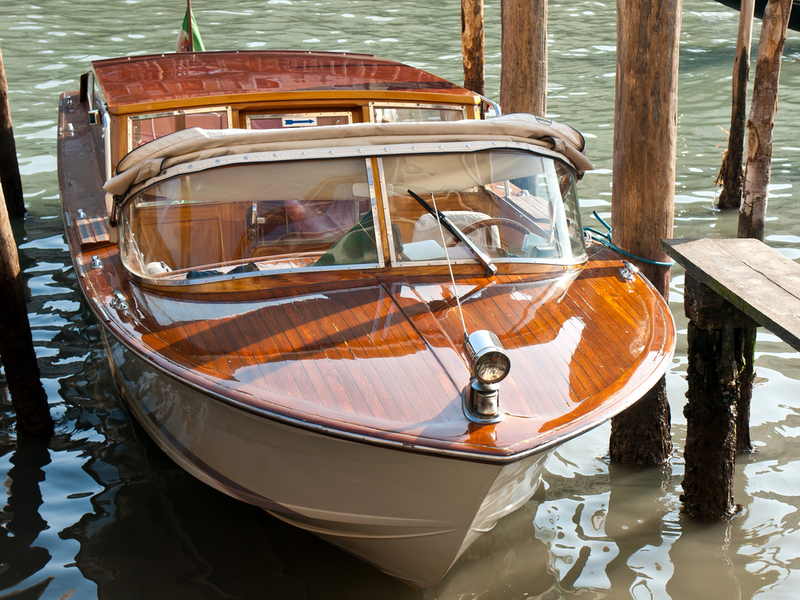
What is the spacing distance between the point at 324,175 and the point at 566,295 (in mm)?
1293

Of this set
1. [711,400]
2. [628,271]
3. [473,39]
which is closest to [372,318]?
[628,271]

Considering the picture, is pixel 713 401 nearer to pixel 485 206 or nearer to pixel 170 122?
pixel 485 206

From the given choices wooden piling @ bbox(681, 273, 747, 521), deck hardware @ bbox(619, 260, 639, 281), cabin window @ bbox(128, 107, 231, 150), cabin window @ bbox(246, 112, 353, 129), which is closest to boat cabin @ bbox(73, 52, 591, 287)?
deck hardware @ bbox(619, 260, 639, 281)

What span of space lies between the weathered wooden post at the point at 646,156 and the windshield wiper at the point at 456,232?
938 millimetres

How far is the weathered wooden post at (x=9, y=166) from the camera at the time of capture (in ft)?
24.1

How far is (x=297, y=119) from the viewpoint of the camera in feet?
16.7

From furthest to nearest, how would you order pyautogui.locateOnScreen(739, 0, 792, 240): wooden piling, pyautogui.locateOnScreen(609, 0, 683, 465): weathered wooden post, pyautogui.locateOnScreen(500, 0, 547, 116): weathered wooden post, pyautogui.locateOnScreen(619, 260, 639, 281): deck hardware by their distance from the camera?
pyautogui.locateOnScreen(500, 0, 547, 116): weathered wooden post → pyautogui.locateOnScreen(739, 0, 792, 240): wooden piling → pyautogui.locateOnScreen(619, 260, 639, 281): deck hardware → pyautogui.locateOnScreen(609, 0, 683, 465): weathered wooden post

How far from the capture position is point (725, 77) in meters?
12.6

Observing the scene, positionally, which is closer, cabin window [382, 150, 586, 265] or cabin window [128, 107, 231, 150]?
cabin window [382, 150, 586, 265]

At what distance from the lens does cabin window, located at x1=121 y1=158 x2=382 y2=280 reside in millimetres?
3643

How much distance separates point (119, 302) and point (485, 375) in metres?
1.97

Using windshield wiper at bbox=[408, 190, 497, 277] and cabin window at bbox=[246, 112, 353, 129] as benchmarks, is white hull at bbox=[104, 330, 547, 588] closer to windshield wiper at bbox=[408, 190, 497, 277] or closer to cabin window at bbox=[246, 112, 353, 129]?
windshield wiper at bbox=[408, 190, 497, 277]

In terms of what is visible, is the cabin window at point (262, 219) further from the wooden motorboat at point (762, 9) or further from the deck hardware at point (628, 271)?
the wooden motorboat at point (762, 9)

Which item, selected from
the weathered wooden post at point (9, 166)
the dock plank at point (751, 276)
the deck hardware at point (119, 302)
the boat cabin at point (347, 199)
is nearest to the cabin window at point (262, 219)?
the boat cabin at point (347, 199)
